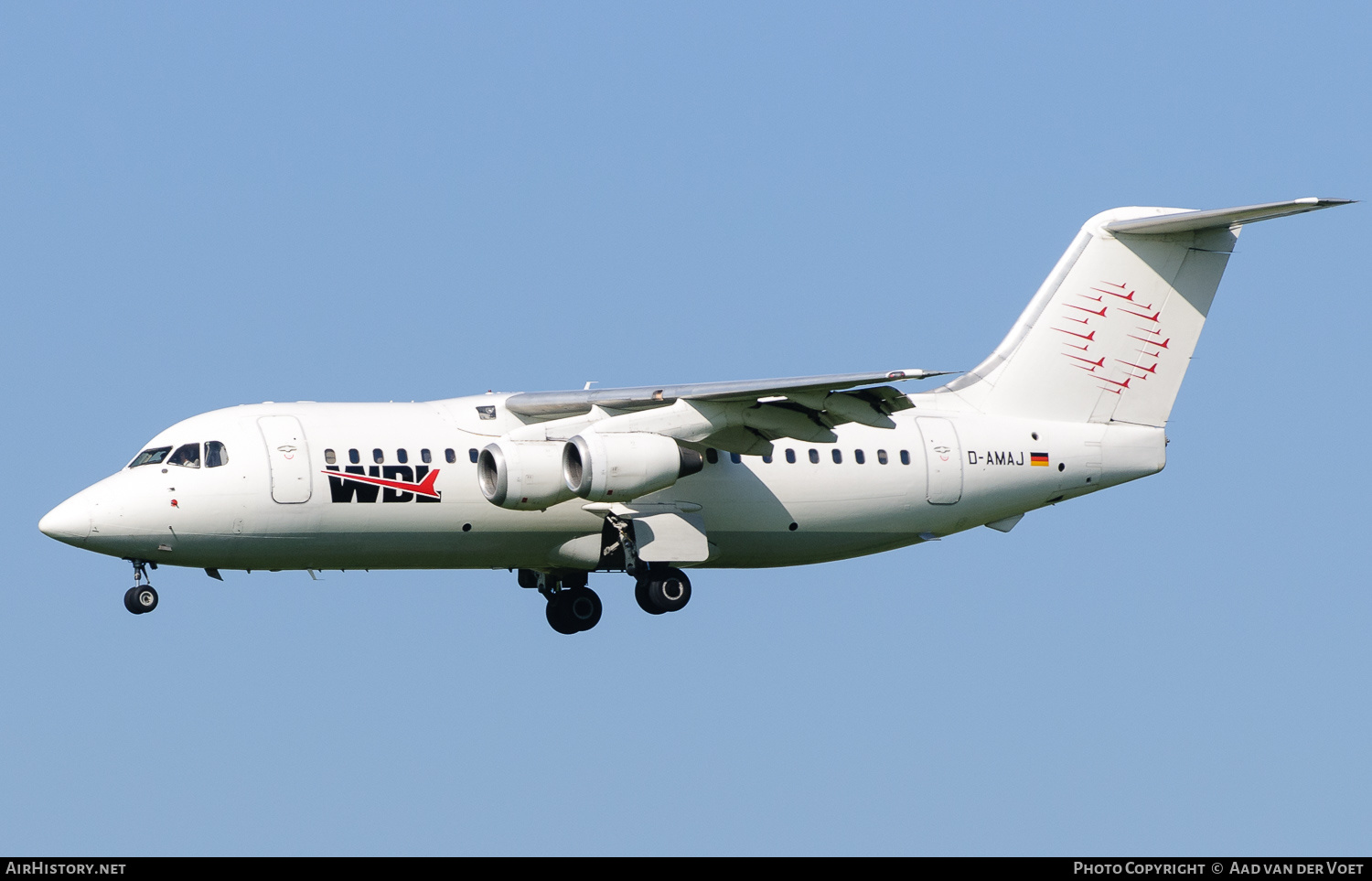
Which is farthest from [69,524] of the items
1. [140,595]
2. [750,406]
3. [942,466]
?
[942,466]

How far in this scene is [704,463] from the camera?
71.1ft

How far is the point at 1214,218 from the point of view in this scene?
2298cm

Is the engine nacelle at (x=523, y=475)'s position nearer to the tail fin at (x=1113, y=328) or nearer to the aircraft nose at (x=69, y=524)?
the aircraft nose at (x=69, y=524)

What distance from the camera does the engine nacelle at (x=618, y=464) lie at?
20.1 metres

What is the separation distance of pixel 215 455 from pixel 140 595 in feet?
4.91

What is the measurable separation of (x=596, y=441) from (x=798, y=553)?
3269mm

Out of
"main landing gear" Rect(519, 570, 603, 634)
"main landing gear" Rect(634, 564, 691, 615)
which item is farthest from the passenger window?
"main landing gear" Rect(634, 564, 691, 615)

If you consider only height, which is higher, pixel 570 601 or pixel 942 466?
pixel 942 466

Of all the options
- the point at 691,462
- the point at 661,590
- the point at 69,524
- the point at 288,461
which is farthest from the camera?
the point at 661,590

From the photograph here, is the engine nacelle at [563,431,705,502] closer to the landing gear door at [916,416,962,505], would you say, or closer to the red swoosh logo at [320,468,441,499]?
the red swoosh logo at [320,468,441,499]

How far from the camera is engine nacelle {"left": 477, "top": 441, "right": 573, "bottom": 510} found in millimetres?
20188

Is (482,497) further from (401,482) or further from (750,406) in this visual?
(750,406)

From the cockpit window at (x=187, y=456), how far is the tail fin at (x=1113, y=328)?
27.0 feet
